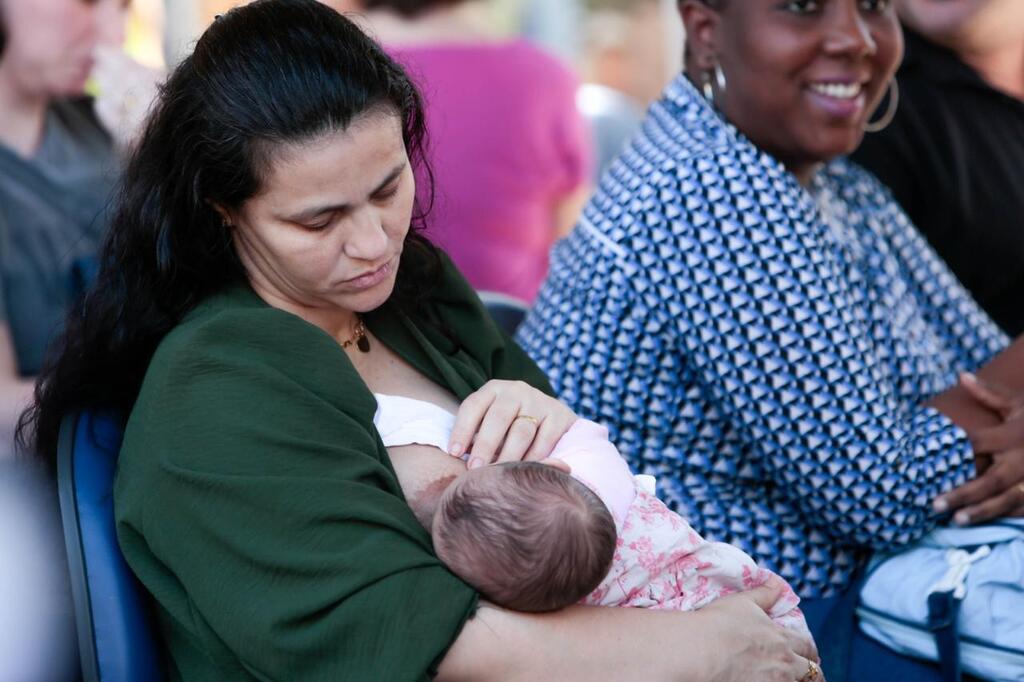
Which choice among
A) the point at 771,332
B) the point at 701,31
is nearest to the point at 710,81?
the point at 701,31

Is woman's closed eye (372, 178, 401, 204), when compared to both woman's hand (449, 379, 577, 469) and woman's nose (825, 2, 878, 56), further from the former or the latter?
woman's nose (825, 2, 878, 56)

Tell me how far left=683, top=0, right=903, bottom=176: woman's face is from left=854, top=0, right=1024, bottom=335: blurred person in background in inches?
24.0

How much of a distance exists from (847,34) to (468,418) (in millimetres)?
1107

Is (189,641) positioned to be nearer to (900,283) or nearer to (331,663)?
(331,663)

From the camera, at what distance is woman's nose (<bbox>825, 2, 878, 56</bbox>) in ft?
7.52

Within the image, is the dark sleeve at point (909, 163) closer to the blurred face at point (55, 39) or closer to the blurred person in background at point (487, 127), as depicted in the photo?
the blurred person in background at point (487, 127)

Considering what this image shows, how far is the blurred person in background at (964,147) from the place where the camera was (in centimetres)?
291

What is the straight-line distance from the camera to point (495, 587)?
1.50m

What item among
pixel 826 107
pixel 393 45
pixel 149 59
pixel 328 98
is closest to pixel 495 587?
pixel 328 98

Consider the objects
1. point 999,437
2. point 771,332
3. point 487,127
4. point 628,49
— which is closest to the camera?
point 771,332

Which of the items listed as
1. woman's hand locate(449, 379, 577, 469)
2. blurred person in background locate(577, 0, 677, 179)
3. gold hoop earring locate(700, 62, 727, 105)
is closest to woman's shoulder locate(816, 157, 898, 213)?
gold hoop earring locate(700, 62, 727, 105)

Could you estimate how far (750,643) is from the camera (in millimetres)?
1682

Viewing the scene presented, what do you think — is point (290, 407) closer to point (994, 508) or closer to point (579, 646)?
point (579, 646)

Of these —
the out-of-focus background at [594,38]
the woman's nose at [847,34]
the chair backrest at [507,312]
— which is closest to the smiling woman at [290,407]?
the chair backrest at [507,312]
